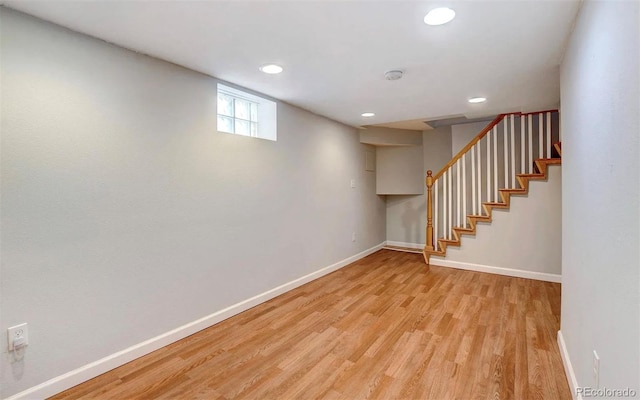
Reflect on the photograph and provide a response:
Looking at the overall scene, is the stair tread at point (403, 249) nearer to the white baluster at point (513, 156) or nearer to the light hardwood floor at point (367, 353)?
the white baluster at point (513, 156)

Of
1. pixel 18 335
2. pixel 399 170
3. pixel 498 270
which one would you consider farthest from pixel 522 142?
pixel 18 335

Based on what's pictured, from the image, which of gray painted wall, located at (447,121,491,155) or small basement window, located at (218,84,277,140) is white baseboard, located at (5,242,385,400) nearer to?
small basement window, located at (218,84,277,140)

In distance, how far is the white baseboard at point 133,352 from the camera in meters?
1.68

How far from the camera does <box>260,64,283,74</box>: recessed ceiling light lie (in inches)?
92.2

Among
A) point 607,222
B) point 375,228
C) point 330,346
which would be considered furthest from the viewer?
point 375,228

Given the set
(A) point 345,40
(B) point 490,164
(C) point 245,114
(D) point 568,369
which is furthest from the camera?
(B) point 490,164

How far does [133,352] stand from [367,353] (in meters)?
1.66

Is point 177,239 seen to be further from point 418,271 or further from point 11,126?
point 418,271

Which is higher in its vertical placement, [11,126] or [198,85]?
[198,85]

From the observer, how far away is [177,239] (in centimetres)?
233

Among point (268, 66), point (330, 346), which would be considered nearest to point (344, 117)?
point (268, 66)

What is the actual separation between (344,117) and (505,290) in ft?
9.65

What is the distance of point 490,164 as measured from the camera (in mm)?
4410

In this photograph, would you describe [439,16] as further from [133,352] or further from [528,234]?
[528,234]
